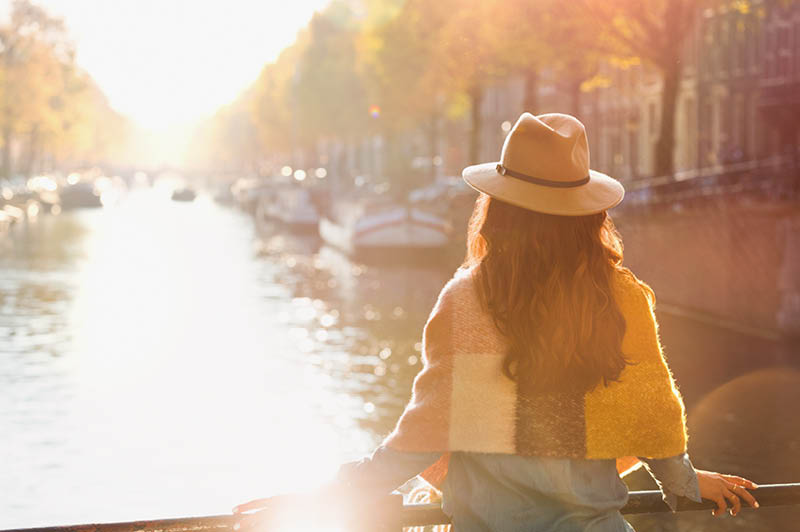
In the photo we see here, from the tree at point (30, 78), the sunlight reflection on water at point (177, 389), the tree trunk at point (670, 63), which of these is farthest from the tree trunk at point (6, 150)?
the tree trunk at point (670, 63)

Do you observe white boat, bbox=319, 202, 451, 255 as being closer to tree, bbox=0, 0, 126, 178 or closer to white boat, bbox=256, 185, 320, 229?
white boat, bbox=256, 185, 320, 229

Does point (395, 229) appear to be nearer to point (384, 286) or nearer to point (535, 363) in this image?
point (384, 286)

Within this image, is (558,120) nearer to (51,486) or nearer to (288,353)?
(51,486)

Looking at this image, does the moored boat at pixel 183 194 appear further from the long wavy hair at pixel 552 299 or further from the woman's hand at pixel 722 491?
the long wavy hair at pixel 552 299

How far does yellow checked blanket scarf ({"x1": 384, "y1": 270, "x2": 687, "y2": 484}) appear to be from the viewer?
118 inches

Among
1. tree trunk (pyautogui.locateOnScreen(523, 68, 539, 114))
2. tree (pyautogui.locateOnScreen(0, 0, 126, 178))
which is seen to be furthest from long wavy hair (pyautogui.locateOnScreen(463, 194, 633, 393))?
Answer: tree (pyautogui.locateOnScreen(0, 0, 126, 178))

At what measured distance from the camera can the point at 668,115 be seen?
82.9 feet

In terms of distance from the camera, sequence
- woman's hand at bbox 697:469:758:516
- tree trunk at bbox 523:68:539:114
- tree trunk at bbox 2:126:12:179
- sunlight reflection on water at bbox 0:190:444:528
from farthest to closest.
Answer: tree trunk at bbox 2:126:12:179, tree trunk at bbox 523:68:539:114, sunlight reflection on water at bbox 0:190:444:528, woman's hand at bbox 697:469:758:516

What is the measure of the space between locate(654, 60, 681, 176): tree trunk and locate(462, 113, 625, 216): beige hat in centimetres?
2270

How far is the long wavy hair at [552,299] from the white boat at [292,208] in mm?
53833

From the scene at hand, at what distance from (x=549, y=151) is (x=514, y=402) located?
526mm

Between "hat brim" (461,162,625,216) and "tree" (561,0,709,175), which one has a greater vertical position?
"tree" (561,0,709,175)

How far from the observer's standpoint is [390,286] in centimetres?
3122

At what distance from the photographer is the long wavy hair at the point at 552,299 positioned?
3006 millimetres
